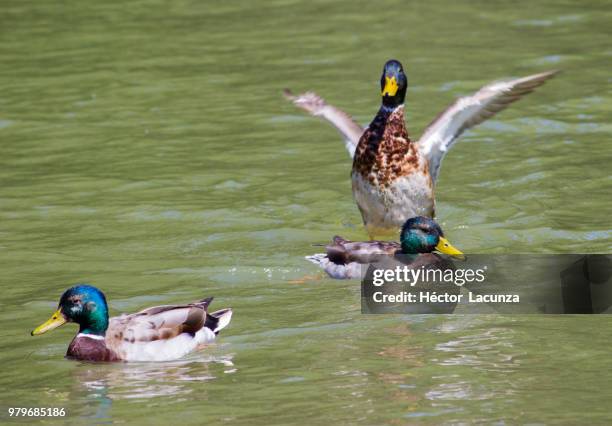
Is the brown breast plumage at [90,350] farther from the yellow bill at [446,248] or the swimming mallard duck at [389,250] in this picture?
the yellow bill at [446,248]

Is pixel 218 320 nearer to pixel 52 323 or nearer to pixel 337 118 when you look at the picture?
pixel 52 323

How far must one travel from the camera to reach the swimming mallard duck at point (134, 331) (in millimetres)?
10539

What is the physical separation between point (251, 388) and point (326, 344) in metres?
1.07

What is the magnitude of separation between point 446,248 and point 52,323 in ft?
11.3

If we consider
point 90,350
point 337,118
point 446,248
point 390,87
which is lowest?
point 90,350

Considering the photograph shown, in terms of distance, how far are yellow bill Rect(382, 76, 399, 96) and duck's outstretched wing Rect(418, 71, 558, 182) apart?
49cm

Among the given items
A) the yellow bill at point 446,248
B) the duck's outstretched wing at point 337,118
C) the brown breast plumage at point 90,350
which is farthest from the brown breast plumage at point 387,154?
the brown breast plumage at point 90,350

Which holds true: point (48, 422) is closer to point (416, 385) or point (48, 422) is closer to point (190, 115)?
point (416, 385)

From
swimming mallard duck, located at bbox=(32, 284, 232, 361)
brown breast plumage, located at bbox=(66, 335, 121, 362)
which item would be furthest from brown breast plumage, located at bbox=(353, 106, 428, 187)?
brown breast plumage, located at bbox=(66, 335, 121, 362)

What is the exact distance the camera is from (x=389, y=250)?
12273 millimetres

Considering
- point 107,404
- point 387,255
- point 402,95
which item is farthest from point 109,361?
point 402,95

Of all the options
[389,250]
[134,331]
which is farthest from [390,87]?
[134,331]

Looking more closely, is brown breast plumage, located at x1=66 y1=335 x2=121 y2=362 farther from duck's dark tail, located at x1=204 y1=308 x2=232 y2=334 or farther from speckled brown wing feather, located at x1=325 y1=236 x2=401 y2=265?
speckled brown wing feather, located at x1=325 y1=236 x2=401 y2=265

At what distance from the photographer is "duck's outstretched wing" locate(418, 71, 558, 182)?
13008 millimetres
